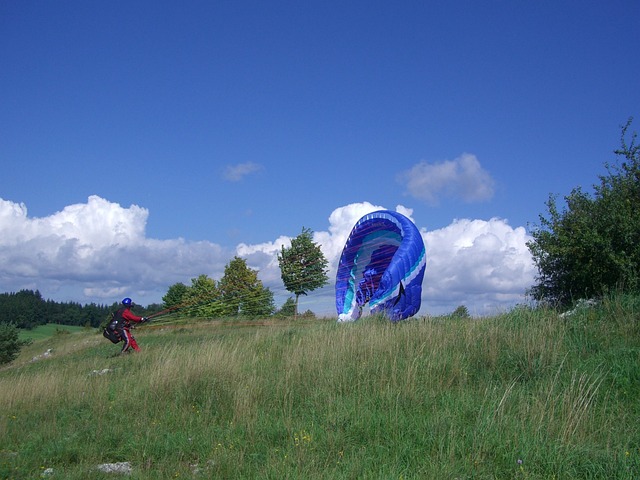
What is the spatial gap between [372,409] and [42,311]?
90.6m

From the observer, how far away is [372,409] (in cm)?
586

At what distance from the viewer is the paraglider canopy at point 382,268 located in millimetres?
15711

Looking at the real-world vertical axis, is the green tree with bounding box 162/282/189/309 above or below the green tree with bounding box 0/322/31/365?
above

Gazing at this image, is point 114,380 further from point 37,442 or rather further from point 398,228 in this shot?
point 398,228

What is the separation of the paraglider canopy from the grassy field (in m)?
6.17

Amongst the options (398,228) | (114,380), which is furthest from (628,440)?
(398,228)

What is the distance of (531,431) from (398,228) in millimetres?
12783

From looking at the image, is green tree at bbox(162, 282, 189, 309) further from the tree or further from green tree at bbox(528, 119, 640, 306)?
green tree at bbox(528, 119, 640, 306)

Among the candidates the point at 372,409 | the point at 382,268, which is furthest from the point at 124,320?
the point at 372,409

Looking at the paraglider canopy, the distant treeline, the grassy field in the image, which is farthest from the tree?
the distant treeline

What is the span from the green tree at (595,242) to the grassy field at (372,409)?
3.53 metres

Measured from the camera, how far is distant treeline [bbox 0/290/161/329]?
7638 cm

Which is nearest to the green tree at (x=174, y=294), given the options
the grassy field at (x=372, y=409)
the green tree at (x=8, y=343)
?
the green tree at (x=8, y=343)

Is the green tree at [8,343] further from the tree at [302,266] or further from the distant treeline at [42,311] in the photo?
the distant treeline at [42,311]
